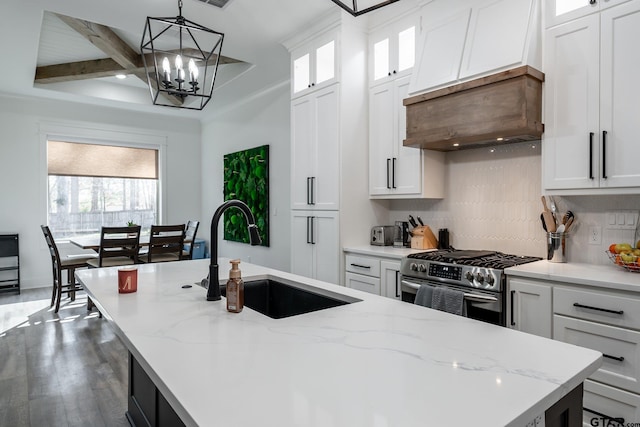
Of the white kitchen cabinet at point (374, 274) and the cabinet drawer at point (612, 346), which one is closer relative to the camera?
the cabinet drawer at point (612, 346)

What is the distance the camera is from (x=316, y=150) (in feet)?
12.5

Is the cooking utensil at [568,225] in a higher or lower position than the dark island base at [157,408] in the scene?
higher

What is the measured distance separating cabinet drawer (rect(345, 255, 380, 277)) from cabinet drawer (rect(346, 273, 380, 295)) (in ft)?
0.12

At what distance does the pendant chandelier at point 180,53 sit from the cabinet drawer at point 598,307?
2193 millimetres

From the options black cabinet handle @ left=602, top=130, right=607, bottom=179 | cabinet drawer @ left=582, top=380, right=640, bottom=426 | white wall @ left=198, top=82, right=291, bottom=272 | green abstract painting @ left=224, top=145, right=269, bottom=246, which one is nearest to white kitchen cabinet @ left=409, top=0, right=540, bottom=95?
black cabinet handle @ left=602, top=130, right=607, bottom=179

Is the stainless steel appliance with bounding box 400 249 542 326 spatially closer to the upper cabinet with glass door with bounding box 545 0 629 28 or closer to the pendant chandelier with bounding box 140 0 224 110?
the upper cabinet with glass door with bounding box 545 0 629 28

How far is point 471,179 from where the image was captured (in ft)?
10.9

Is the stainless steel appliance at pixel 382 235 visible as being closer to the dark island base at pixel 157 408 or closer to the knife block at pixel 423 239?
the knife block at pixel 423 239

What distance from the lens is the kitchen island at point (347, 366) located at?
0.80 meters

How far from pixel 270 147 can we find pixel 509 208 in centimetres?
334

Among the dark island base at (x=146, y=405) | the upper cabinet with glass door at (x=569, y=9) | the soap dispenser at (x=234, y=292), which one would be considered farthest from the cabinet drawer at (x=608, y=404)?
the upper cabinet with glass door at (x=569, y=9)

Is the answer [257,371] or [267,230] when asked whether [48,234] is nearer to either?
[267,230]

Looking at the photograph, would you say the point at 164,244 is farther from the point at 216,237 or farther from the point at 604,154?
the point at 604,154

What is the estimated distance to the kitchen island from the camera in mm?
797
